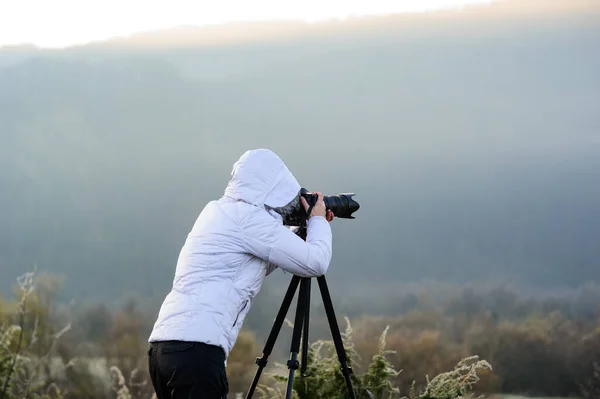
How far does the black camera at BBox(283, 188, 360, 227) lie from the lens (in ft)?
8.51

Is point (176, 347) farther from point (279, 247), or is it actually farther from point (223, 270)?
point (279, 247)

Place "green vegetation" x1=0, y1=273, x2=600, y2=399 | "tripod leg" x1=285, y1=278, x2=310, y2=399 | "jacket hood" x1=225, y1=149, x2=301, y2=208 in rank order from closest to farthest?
"jacket hood" x1=225, y1=149, x2=301, y2=208, "tripod leg" x1=285, y1=278, x2=310, y2=399, "green vegetation" x1=0, y1=273, x2=600, y2=399

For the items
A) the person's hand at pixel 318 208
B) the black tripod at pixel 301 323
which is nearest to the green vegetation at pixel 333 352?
the black tripod at pixel 301 323

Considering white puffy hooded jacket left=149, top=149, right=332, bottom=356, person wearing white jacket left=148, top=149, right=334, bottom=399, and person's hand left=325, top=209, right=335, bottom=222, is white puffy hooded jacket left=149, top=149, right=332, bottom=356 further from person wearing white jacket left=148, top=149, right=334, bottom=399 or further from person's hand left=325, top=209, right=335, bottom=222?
person's hand left=325, top=209, right=335, bottom=222

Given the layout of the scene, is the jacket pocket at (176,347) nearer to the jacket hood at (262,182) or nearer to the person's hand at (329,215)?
the jacket hood at (262,182)

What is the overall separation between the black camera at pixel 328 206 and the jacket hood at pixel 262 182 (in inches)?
4.2

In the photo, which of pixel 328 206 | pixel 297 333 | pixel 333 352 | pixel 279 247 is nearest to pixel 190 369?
pixel 279 247

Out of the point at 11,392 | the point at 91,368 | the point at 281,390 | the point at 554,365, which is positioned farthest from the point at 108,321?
the point at 554,365

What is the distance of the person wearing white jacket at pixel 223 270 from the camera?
2252mm

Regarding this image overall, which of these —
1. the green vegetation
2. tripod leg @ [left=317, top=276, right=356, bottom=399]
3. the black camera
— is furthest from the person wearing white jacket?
the green vegetation

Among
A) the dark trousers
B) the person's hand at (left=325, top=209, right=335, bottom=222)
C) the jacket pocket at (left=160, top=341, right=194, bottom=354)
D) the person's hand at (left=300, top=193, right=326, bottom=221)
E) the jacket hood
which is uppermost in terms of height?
the jacket hood

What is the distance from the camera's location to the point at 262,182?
2.42 meters

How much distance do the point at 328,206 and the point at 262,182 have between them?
346mm

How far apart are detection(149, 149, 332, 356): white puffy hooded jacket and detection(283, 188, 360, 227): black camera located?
6.3 inches
